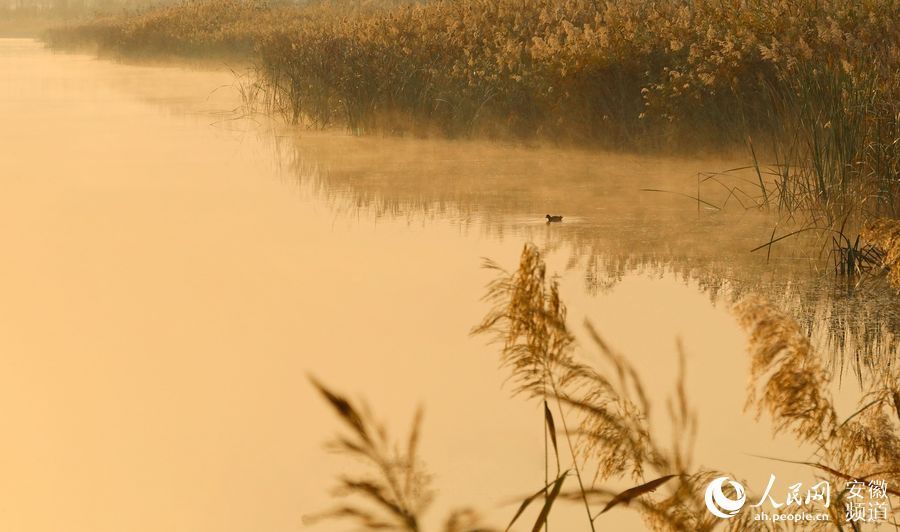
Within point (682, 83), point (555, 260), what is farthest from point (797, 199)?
point (682, 83)

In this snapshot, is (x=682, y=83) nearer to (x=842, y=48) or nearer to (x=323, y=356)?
(x=842, y=48)

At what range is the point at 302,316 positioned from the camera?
5801mm

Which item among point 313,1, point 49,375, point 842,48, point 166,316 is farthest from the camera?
point 313,1

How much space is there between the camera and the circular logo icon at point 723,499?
2.32 meters

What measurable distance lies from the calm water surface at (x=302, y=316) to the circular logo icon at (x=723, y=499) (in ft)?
3.30

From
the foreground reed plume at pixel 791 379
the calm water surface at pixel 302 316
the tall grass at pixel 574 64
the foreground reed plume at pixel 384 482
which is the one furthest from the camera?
the tall grass at pixel 574 64

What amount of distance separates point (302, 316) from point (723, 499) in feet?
11.7

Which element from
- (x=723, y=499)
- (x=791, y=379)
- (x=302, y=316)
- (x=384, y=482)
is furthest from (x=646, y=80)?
(x=384, y=482)

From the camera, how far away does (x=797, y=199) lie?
26.4ft

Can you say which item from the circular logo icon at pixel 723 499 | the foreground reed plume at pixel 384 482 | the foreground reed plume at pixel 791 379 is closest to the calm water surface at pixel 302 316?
the circular logo icon at pixel 723 499

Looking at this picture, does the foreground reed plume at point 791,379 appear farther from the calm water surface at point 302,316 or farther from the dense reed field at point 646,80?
the dense reed field at point 646,80

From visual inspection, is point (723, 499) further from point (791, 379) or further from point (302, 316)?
point (302, 316)

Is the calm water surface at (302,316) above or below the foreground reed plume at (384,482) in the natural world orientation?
below

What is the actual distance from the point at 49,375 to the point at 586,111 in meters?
7.37
